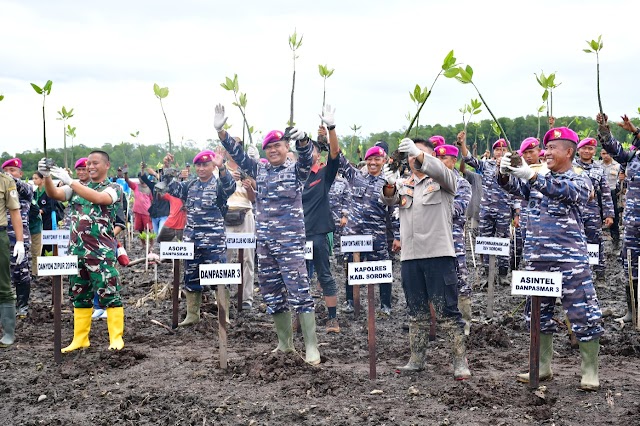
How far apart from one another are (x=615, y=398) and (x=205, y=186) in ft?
16.9

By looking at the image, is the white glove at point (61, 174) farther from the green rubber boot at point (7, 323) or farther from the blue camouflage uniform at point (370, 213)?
the blue camouflage uniform at point (370, 213)

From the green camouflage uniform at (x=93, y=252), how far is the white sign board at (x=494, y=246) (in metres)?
4.50

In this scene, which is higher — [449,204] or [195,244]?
[449,204]

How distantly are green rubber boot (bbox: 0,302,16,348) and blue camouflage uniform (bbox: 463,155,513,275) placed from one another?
6.90m

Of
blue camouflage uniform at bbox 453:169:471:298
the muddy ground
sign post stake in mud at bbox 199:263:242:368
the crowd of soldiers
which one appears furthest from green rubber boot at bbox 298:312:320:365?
blue camouflage uniform at bbox 453:169:471:298

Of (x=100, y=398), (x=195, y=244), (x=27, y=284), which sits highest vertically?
(x=195, y=244)

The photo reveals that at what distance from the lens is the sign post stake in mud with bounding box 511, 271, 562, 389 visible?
461 centimetres

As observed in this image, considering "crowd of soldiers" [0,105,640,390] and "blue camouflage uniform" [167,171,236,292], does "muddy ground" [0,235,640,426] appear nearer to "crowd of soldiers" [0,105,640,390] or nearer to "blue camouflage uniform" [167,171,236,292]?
"crowd of soldiers" [0,105,640,390]

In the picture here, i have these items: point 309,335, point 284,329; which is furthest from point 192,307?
point 309,335

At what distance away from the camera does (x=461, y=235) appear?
21.5ft

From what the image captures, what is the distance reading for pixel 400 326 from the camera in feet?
24.8

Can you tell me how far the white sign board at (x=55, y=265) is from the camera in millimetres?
5758

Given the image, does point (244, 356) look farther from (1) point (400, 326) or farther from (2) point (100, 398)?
(1) point (400, 326)

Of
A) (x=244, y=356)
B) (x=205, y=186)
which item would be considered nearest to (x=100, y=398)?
(x=244, y=356)
